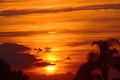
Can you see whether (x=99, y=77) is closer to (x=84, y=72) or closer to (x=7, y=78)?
(x=84, y=72)

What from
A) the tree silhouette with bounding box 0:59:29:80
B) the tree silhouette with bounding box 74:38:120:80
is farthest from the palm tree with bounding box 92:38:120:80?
the tree silhouette with bounding box 0:59:29:80

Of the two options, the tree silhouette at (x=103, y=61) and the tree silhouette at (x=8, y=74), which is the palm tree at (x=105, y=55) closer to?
the tree silhouette at (x=103, y=61)

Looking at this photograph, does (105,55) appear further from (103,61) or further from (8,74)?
(8,74)

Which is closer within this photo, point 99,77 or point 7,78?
point 99,77

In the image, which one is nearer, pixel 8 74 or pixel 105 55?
pixel 105 55

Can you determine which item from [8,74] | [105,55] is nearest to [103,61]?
[105,55]

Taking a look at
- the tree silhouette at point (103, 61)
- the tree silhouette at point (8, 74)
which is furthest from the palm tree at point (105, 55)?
the tree silhouette at point (8, 74)

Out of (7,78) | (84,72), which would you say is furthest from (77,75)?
(7,78)

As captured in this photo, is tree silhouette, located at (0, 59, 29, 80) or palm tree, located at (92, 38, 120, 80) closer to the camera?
palm tree, located at (92, 38, 120, 80)

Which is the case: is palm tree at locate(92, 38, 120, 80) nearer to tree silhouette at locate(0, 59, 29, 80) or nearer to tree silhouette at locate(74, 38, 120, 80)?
tree silhouette at locate(74, 38, 120, 80)

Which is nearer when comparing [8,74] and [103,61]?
[103,61]

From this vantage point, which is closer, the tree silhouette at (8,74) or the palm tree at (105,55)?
the palm tree at (105,55)

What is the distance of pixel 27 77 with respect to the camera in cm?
6084

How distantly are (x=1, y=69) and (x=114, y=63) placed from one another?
10.8 metres
